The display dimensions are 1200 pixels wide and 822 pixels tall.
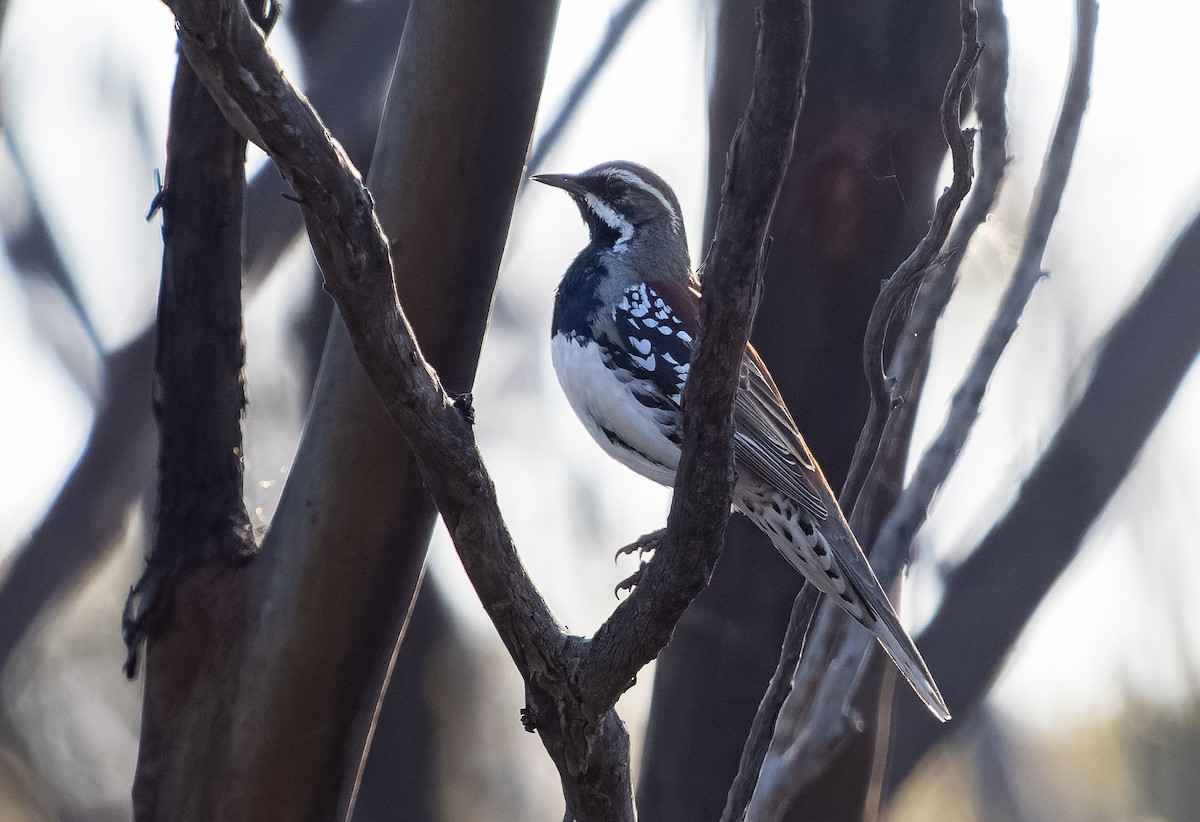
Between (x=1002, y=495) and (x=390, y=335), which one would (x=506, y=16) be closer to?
(x=390, y=335)

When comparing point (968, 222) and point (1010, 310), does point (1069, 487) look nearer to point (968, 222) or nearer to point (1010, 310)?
point (1010, 310)

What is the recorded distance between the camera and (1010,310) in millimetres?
3400

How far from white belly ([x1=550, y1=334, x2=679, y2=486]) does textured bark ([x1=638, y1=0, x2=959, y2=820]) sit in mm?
891

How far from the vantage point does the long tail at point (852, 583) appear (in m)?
3.09

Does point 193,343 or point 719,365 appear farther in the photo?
point 193,343

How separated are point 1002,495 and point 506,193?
2578mm

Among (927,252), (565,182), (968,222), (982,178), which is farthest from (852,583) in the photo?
(565,182)

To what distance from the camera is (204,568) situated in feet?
9.22

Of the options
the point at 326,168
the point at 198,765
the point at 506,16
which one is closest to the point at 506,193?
the point at 506,16

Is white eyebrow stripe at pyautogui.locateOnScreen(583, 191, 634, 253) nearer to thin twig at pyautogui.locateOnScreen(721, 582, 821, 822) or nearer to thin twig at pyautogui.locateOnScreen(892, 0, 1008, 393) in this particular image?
thin twig at pyautogui.locateOnScreen(892, 0, 1008, 393)

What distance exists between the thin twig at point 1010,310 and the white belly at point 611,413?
72 centimetres

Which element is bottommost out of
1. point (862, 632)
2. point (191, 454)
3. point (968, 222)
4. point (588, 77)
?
point (862, 632)

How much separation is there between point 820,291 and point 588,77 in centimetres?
198

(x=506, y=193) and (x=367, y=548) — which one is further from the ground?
(x=506, y=193)
